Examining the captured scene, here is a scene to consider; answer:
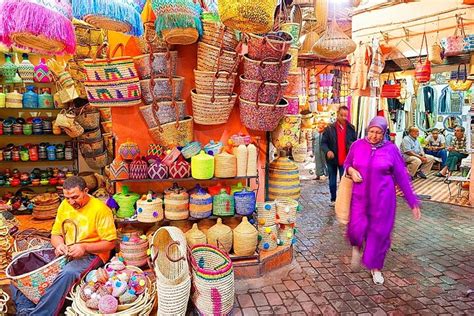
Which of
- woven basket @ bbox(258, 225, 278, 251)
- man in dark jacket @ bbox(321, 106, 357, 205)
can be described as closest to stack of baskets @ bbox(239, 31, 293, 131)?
woven basket @ bbox(258, 225, 278, 251)

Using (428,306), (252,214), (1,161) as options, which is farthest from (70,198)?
(1,161)

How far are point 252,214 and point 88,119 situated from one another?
302 cm

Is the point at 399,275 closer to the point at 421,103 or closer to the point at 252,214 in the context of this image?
the point at 252,214

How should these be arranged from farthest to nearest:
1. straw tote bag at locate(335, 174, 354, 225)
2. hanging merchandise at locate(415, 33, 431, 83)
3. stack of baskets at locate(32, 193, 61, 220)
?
hanging merchandise at locate(415, 33, 431, 83)
stack of baskets at locate(32, 193, 61, 220)
straw tote bag at locate(335, 174, 354, 225)

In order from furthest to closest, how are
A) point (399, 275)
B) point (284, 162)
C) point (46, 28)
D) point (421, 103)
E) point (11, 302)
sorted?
point (421, 103) < point (284, 162) < point (399, 275) < point (11, 302) < point (46, 28)

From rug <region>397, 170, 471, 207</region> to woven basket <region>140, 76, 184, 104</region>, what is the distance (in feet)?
18.9

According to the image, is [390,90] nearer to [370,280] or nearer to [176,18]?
[370,280]

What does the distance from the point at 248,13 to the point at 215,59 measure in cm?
110

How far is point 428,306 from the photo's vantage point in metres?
3.20

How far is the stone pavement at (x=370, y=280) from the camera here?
316 cm

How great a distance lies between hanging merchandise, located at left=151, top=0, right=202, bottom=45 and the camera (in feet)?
9.24

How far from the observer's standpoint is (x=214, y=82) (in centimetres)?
342

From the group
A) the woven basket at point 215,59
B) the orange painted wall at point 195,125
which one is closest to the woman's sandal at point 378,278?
the orange painted wall at point 195,125

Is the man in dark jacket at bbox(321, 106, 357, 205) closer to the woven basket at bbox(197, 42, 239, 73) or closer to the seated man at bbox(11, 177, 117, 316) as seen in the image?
the woven basket at bbox(197, 42, 239, 73)
